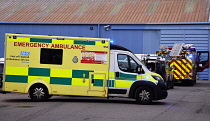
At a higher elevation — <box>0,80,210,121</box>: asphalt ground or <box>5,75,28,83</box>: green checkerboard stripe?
<box>5,75,28,83</box>: green checkerboard stripe

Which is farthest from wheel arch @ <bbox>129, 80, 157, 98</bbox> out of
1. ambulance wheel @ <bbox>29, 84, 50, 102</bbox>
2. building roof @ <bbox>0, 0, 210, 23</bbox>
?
building roof @ <bbox>0, 0, 210, 23</bbox>

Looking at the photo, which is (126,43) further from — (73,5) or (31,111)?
(31,111)

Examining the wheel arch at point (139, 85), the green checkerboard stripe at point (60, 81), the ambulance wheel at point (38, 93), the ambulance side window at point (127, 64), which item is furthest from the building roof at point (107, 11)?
the ambulance wheel at point (38, 93)

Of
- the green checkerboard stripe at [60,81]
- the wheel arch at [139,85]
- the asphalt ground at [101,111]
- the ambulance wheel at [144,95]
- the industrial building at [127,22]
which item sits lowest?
the asphalt ground at [101,111]

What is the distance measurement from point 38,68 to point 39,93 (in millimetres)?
886

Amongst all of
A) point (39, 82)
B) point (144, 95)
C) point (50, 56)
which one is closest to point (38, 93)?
point (39, 82)

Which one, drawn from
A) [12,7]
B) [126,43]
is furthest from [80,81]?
[12,7]

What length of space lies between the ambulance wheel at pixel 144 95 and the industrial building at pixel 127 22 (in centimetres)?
2221

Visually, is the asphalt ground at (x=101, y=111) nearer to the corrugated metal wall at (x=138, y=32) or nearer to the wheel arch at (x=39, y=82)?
the wheel arch at (x=39, y=82)

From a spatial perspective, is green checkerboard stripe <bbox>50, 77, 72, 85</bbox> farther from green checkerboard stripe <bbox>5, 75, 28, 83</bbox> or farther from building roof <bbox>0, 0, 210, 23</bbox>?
building roof <bbox>0, 0, 210, 23</bbox>

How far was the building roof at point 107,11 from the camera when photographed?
39.1 m

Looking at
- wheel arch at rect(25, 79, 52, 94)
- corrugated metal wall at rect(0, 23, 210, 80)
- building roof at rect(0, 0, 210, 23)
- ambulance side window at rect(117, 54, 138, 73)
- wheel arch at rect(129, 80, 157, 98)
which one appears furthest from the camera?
building roof at rect(0, 0, 210, 23)

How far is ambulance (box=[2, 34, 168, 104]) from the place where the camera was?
51.3 feet

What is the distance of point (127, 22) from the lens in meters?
38.8
